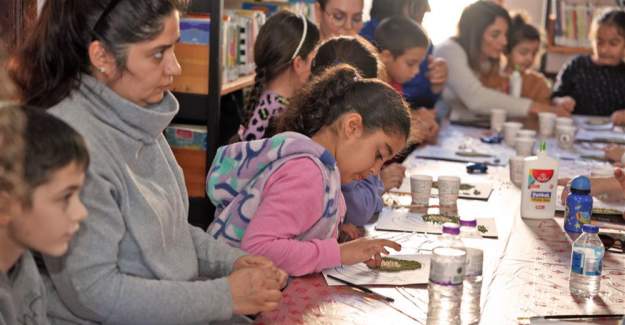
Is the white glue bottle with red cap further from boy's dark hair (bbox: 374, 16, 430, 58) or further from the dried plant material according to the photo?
boy's dark hair (bbox: 374, 16, 430, 58)

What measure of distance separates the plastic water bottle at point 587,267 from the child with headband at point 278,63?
55.4 inches

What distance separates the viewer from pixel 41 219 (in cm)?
128

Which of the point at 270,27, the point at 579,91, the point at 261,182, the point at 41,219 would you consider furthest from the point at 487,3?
the point at 41,219

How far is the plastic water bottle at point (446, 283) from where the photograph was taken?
62.1 inches

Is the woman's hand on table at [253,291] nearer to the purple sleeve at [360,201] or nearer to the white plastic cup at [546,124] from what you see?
the purple sleeve at [360,201]

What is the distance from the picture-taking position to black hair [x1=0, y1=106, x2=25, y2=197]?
122 centimetres

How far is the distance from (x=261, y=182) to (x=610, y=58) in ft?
12.0

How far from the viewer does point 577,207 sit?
2.28 meters

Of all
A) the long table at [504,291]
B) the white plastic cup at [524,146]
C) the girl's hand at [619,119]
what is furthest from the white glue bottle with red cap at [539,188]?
the girl's hand at [619,119]

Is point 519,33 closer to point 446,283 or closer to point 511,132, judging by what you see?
point 511,132

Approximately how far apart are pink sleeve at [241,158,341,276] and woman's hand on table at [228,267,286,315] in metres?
0.15

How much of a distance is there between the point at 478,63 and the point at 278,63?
194 cm

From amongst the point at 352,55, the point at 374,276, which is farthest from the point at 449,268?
the point at 352,55

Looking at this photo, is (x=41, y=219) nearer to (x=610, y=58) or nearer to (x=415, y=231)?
(x=415, y=231)
